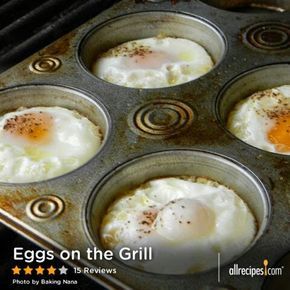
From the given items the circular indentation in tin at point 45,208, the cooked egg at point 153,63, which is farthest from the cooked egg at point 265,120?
the circular indentation in tin at point 45,208

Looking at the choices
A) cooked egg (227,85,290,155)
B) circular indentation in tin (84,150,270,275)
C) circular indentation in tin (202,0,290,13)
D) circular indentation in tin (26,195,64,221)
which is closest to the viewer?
circular indentation in tin (26,195,64,221)

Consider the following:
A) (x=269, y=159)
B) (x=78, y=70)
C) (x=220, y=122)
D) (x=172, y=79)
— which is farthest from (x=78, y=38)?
(x=269, y=159)

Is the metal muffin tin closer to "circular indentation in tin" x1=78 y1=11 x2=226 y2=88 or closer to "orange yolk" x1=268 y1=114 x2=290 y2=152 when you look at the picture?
"circular indentation in tin" x1=78 y1=11 x2=226 y2=88

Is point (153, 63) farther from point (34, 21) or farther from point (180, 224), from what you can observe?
point (180, 224)

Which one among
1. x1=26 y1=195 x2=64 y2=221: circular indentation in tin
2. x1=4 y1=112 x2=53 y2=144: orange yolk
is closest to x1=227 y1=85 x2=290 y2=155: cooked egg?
x1=4 y1=112 x2=53 y2=144: orange yolk

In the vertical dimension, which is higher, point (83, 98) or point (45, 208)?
point (83, 98)

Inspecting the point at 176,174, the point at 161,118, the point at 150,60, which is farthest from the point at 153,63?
the point at 176,174
